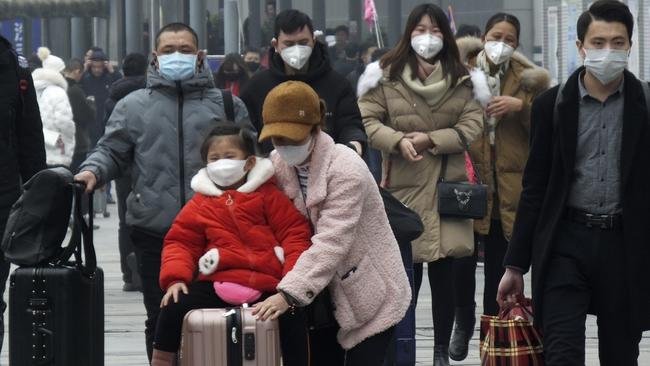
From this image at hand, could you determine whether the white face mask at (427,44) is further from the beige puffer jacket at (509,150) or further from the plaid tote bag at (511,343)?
the plaid tote bag at (511,343)

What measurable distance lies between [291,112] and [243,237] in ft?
1.43

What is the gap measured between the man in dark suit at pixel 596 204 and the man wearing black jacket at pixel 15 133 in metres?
2.38

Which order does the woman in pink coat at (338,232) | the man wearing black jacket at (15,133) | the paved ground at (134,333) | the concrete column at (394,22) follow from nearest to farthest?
the woman in pink coat at (338,232) → the man wearing black jacket at (15,133) → the paved ground at (134,333) → the concrete column at (394,22)

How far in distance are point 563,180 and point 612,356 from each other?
65 cm

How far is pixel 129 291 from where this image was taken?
13.7 meters

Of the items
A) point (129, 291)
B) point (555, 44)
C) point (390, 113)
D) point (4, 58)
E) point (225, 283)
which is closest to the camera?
point (225, 283)

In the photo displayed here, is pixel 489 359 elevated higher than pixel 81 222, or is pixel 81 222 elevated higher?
pixel 81 222

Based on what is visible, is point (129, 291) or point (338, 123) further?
point (129, 291)

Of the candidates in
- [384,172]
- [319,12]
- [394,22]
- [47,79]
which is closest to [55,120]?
[47,79]

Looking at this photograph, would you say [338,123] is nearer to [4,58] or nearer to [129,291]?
[4,58]

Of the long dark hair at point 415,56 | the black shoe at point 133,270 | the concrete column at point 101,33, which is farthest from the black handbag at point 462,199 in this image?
the concrete column at point 101,33

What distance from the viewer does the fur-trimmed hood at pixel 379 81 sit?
29.6 ft

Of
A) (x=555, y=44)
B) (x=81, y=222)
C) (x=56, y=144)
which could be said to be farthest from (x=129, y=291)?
(x=555, y=44)

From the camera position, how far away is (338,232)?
604cm
